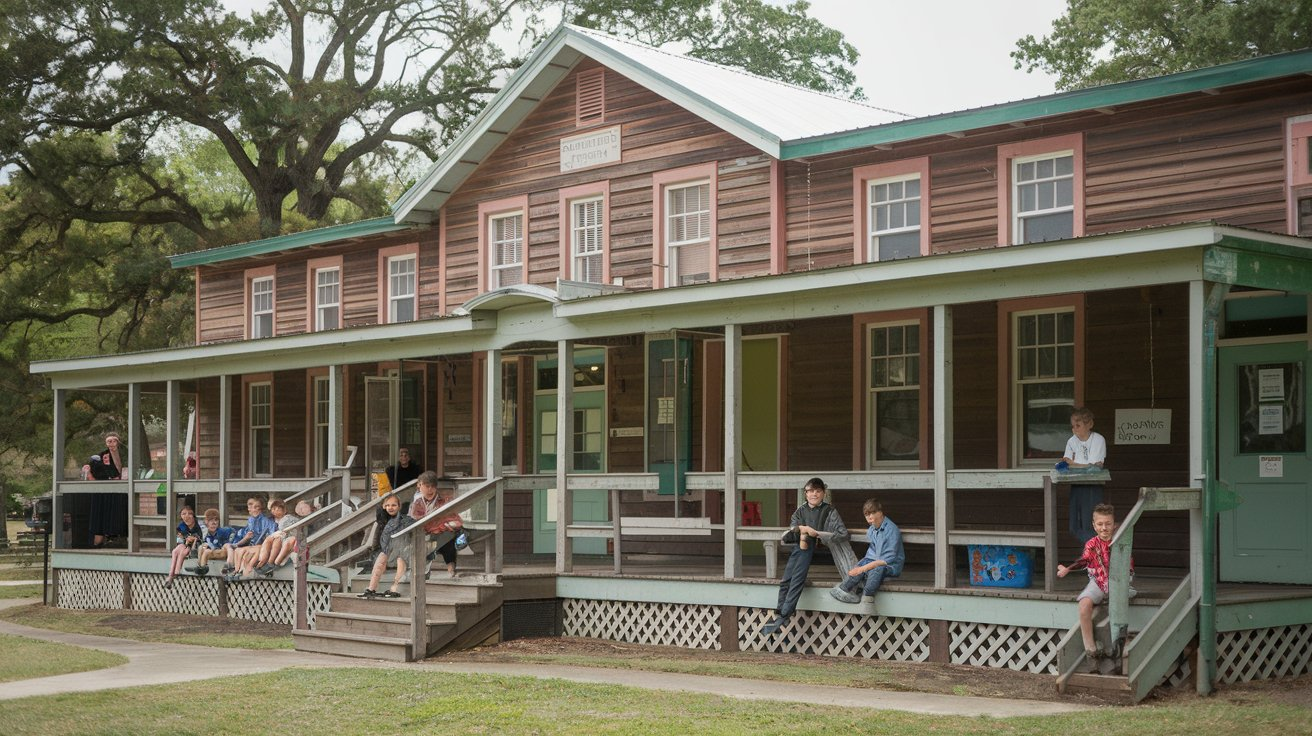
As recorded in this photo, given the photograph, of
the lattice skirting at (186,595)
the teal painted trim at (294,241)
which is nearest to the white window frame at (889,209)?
the lattice skirting at (186,595)

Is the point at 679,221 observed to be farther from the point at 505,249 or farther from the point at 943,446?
the point at 943,446

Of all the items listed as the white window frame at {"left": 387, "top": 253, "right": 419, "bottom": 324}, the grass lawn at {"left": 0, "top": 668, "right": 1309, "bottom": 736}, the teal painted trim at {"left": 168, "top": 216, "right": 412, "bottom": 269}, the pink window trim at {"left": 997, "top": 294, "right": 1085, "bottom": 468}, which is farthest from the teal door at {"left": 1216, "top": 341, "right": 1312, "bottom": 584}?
the teal painted trim at {"left": 168, "top": 216, "right": 412, "bottom": 269}

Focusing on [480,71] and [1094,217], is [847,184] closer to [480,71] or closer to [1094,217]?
[1094,217]

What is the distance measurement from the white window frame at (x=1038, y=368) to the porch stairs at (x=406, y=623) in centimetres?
606

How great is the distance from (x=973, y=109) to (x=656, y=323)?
13.7 feet

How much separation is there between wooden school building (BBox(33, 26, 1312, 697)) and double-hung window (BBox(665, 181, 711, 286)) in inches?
1.7

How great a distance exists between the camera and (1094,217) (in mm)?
15922

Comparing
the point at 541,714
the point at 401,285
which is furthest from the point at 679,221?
the point at 541,714

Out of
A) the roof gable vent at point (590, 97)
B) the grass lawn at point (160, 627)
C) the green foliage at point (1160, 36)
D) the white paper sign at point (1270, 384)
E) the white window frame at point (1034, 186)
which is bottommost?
the grass lawn at point (160, 627)

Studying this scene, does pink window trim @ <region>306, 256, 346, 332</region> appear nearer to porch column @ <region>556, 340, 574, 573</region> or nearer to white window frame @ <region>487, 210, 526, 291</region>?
white window frame @ <region>487, 210, 526, 291</region>

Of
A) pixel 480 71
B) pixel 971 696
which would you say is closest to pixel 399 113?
pixel 480 71

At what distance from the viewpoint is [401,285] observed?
2361cm

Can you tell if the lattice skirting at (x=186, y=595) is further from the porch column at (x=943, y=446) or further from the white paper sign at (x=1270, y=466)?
the white paper sign at (x=1270, y=466)

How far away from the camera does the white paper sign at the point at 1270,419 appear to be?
14.6 m
